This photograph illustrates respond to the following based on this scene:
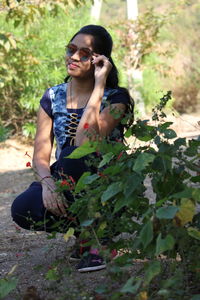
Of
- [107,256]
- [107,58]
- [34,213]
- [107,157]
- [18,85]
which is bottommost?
[18,85]

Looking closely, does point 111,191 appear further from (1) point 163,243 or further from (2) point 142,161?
(1) point 163,243

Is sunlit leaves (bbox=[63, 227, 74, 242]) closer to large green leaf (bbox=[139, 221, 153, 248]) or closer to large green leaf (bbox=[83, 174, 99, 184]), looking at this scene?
large green leaf (bbox=[83, 174, 99, 184])

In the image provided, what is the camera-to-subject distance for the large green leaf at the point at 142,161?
2.16m

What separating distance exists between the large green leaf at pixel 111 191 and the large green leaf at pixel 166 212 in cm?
23

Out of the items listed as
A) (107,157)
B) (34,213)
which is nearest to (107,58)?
(34,213)

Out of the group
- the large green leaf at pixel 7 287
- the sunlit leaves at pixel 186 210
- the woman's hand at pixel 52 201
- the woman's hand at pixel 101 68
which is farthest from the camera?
the woman's hand at pixel 101 68

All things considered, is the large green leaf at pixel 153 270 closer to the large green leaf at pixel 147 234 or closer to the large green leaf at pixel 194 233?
the large green leaf at pixel 147 234

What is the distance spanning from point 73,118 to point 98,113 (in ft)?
0.66

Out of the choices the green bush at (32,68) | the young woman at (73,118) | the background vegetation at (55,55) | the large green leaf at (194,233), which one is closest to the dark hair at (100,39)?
the young woman at (73,118)

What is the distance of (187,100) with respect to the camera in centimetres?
1489

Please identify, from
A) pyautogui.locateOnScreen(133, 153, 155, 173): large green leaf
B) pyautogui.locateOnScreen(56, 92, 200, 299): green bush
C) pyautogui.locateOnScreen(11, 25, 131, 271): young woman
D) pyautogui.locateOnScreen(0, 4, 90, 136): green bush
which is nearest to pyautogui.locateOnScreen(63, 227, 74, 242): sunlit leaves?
pyautogui.locateOnScreen(56, 92, 200, 299): green bush

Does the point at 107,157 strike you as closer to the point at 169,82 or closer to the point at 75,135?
the point at 75,135

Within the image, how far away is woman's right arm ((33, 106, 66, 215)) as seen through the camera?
294cm

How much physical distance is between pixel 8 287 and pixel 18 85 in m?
7.45
